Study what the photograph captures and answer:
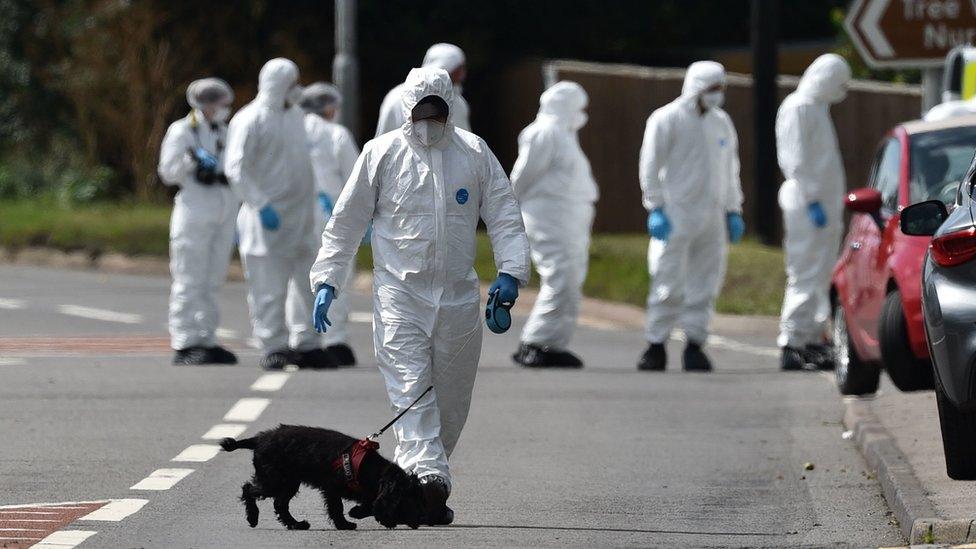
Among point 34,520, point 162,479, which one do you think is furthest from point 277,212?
point 34,520

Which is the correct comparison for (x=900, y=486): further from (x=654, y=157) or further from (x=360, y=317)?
(x=360, y=317)

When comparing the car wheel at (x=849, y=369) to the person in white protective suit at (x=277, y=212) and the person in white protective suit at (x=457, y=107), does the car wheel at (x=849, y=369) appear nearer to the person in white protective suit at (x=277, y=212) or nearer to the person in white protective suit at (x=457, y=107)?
the person in white protective suit at (x=457, y=107)

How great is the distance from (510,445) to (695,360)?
13.6 ft

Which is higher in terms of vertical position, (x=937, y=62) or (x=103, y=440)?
(x=937, y=62)

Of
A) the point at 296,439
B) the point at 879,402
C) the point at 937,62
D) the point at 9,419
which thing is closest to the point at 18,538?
the point at 296,439

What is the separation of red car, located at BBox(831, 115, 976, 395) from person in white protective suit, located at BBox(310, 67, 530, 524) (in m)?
2.71

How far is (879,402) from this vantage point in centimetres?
1220

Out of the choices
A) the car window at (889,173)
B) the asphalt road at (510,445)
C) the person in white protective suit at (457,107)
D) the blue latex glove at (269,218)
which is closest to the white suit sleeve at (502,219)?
the asphalt road at (510,445)

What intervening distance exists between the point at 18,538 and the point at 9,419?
385cm

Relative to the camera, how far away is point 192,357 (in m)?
14.4

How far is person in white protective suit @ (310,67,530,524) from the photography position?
328 inches

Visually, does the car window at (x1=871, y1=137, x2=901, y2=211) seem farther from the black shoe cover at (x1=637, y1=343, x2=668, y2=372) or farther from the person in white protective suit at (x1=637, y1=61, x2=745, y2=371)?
the black shoe cover at (x1=637, y1=343, x2=668, y2=372)

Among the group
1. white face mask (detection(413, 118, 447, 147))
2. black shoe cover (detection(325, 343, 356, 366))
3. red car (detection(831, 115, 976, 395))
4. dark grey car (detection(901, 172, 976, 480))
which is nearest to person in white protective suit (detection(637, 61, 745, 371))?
red car (detection(831, 115, 976, 395))

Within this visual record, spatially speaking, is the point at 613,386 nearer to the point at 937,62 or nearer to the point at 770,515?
the point at 937,62
